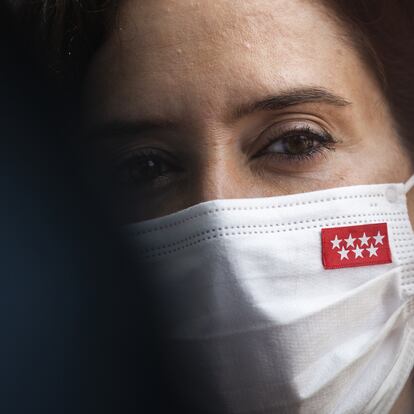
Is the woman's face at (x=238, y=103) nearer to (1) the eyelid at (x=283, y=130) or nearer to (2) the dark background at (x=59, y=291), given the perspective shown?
(1) the eyelid at (x=283, y=130)

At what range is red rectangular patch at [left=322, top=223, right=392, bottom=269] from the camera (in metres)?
1.94

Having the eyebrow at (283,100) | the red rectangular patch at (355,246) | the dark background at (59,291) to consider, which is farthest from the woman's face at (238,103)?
the dark background at (59,291)

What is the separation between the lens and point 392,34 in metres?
2.29

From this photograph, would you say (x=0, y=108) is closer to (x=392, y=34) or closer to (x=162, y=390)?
(x=162, y=390)

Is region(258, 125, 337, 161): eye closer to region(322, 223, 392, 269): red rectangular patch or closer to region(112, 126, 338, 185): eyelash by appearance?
region(112, 126, 338, 185): eyelash

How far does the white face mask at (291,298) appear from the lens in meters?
1.82

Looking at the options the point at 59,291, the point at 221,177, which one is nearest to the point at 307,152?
the point at 221,177

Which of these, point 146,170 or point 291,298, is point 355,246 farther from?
point 146,170

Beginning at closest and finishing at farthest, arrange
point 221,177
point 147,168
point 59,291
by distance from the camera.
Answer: point 59,291
point 221,177
point 147,168

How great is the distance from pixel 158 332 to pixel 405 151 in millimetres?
1430

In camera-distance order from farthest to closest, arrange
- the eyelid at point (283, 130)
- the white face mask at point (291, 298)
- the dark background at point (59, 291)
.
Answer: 1. the eyelid at point (283, 130)
2. the white face mask at point (291, 298)
3. the dark background at point (59, 291)

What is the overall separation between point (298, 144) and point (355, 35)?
0.39 m

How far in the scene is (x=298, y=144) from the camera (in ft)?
6.89

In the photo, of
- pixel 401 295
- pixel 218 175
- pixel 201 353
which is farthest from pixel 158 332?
pixel 401 295
